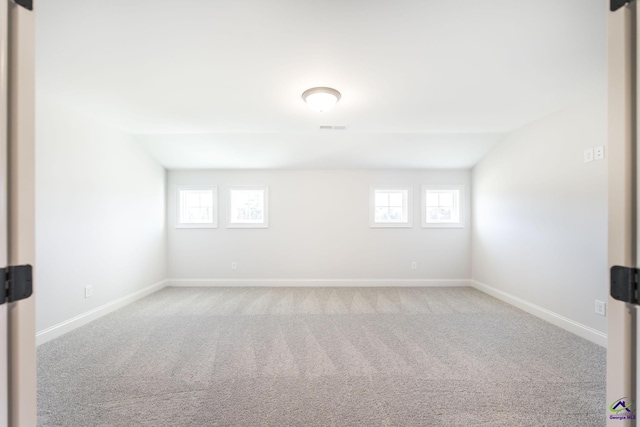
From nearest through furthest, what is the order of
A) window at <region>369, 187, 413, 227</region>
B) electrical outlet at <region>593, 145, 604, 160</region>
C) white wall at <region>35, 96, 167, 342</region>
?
electrical outlet at <region>593, 145, 604, 160</region> → white wall at <region>35, 96, 167, 342</region> → window at <region>369, 187, 413, 227</region>

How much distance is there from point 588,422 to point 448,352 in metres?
0.95

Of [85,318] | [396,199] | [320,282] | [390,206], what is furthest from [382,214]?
[85,318]

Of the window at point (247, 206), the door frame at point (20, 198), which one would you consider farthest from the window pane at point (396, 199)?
the door frame at point (20, 198)

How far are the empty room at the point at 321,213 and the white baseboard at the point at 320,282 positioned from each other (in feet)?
0.09

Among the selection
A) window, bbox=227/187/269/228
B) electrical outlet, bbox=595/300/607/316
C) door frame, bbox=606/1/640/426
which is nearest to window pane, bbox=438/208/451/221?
electrical outlet, bbox=595/300/607/316

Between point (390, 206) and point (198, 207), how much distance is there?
3639 mm

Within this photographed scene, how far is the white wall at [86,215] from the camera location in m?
2.69

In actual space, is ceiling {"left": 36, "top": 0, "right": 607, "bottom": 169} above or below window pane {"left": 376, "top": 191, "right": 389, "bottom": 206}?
above

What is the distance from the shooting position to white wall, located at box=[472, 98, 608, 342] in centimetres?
268

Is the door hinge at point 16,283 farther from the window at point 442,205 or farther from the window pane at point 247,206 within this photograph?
the window at point 442,205

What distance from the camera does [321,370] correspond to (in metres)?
2.16

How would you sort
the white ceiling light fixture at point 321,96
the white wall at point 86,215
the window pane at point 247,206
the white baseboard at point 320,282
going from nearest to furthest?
1. the white ceiling light fixture at point 321,96
2. the white wall at point 86,215
3. the white baseboard at point 320,282
4. the window pane at point 247,206

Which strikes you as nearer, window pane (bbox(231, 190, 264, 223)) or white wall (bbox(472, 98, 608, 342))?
white wall (bbox(472, 98, 608, 342))

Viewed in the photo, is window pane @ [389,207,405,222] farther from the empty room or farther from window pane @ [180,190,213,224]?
window pane @ [180,190,213,224]
